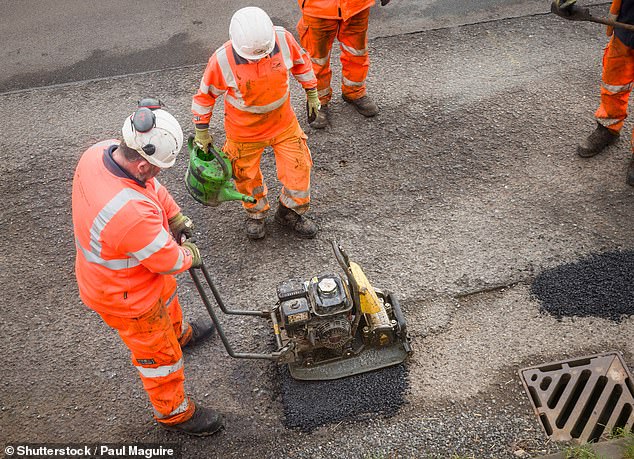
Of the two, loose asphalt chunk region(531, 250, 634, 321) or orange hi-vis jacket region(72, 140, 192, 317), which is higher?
orange hi-vis jacket region(72, 140, 192, 317)

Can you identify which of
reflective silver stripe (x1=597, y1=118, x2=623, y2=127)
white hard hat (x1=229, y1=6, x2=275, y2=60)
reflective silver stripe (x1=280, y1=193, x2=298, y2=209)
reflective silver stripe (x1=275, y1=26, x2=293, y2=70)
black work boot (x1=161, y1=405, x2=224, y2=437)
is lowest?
black work boot (x1=161, y1=405, x2=224, y2=437)

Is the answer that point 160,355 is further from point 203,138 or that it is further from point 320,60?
point 320,60

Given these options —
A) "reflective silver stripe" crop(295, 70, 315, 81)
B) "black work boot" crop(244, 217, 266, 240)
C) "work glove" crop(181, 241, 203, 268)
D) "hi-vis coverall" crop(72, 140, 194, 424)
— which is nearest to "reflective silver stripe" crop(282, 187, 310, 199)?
"black work boot" crop(244, 217, 266, 240)

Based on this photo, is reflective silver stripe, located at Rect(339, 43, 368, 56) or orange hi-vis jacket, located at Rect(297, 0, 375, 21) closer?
orange hi-vis jacket, located at Rect(297, 0, 375, 21)

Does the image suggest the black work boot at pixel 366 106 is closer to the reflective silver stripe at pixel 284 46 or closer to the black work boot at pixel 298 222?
the black work boot at pixel 298 222

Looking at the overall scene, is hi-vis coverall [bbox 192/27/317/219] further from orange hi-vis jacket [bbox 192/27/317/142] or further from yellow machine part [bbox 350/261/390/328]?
yellow machine part [bbox 350/261/390/328]

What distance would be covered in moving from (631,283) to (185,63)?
5.02m

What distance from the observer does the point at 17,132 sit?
5.96 meters

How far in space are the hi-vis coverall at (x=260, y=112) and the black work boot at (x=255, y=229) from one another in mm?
69

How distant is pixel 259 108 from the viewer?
407cm

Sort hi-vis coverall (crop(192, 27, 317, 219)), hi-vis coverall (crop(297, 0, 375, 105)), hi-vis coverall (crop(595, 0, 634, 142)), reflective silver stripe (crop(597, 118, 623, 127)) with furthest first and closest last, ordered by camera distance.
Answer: hi-vis coverall (crop(297, 0, 375, 105)), reflective silver stripe (crop(597, 118, 623, 127)), hi-vis coverall (crop(595, 0, 634, 142)), hi-vis coverall (crop(192, 27, 317, 219))

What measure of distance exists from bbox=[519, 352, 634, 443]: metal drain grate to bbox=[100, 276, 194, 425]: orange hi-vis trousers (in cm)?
209

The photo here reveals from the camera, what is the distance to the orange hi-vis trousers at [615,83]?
4.57m

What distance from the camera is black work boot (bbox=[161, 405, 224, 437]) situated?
11.5ft
